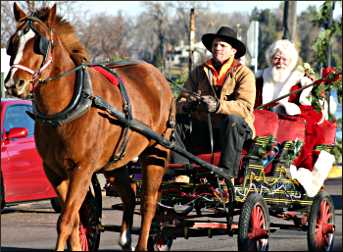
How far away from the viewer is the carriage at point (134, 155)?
24.5 feet

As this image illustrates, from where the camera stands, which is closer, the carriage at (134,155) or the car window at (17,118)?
the carriage at (134,155)

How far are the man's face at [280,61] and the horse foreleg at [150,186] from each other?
7.36 feet

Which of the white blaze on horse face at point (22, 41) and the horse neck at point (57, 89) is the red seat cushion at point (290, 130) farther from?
the white blaze on horse face at point (22, 41)

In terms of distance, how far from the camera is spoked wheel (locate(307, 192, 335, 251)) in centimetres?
950

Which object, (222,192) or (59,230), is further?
(222,192)

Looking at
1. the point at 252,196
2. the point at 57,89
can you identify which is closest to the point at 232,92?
the point at 252,196

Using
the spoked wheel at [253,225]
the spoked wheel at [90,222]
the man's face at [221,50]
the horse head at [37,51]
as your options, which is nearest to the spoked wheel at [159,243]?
the spoked wheel at [90,222]

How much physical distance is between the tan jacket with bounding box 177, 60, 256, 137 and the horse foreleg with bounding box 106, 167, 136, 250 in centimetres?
102

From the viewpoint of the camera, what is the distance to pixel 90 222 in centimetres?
888

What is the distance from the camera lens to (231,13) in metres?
133

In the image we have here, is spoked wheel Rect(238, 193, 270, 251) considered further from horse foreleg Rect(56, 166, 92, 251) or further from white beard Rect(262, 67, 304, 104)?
white beard Rect(262, 67, 304, 104)

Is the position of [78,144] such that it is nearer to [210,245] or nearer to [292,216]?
[292,216]

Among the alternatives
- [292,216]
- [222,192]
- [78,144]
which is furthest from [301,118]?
[78,144]

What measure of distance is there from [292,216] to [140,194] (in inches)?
65.0
